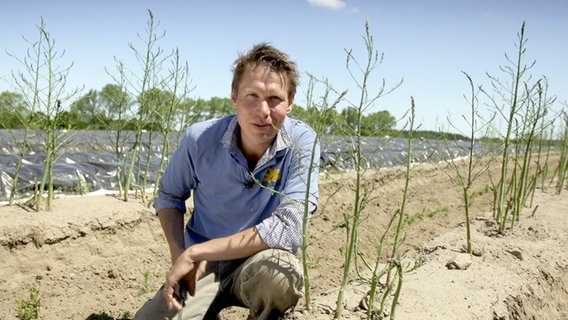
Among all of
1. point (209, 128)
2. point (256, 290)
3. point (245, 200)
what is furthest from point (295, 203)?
point (209, 128)

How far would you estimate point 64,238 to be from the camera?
3604 mm

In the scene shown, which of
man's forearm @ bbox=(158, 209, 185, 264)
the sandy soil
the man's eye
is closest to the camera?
the man's eye

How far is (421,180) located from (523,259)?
16.7 ft

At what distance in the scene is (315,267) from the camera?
10.5 feet

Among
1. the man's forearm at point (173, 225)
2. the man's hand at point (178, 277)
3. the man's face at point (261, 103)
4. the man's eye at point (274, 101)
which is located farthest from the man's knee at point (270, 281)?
the man's eye at point (274, 101)

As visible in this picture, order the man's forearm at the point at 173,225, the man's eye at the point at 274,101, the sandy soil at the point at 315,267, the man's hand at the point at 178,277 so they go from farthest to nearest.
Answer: the sandy soil at the point at 315,267 < the man's forearm at the point at 173,225 < the man's eye at the point at 274,101 < the man's hand at the point at 178,277

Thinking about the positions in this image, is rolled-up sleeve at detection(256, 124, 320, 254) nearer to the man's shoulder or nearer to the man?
the man

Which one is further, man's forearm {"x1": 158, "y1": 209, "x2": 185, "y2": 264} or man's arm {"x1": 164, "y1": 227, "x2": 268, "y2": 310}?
man's forearm {"x1": 158, "y1": 209, "x2": 185, "y2": 264}

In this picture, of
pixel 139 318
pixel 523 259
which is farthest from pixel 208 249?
pixel 523 259

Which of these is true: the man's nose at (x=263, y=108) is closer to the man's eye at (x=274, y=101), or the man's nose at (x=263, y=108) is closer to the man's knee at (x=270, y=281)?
the man's eye at (x=274, y=101)

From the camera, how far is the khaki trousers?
2.02 m

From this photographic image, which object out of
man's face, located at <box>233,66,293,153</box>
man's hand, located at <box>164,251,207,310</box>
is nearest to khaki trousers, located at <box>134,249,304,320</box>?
man's hand, located at <box>164,251,207,310</box>

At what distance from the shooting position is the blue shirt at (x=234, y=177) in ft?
7.00

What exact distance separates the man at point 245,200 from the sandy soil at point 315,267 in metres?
0.24
